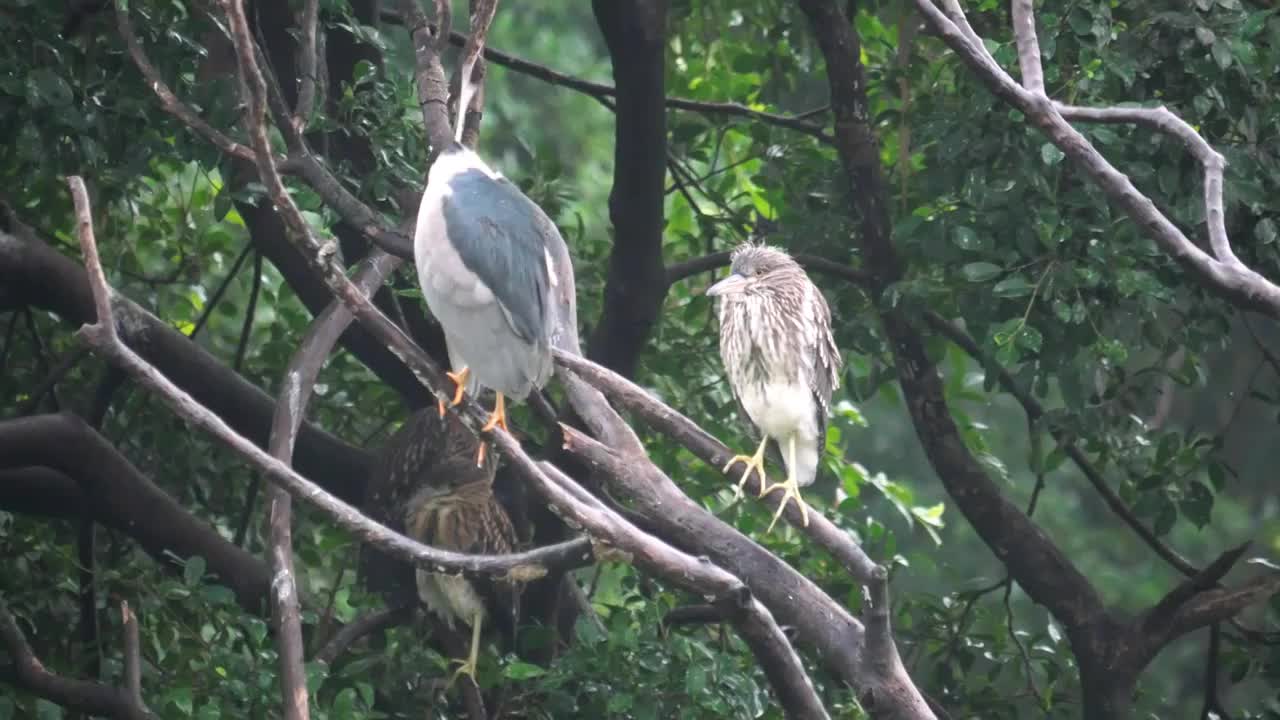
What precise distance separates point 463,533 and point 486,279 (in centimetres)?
154

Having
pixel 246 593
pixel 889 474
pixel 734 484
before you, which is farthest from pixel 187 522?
pixel 889 474

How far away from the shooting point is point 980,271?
14.0ft

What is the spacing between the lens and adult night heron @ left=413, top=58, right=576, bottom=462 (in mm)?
3754

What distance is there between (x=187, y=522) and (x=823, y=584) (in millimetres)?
1840

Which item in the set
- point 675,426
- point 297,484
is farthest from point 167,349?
point 675,426

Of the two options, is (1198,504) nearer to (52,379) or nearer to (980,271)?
(980,271)

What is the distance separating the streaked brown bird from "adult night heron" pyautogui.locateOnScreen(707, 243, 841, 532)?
0.87 metres

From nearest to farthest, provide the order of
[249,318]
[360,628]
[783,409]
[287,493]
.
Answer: [287,493] → [783,409] → [360,628] → [249,318]

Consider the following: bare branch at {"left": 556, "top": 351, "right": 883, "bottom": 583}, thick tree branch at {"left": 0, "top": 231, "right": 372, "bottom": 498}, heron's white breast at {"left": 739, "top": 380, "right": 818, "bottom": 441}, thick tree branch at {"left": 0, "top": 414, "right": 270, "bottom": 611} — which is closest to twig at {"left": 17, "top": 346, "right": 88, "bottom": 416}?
thick tree branch at {"left": 0, "top": 231, "right": 372, "bottom": 498}

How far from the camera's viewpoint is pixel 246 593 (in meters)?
4.68

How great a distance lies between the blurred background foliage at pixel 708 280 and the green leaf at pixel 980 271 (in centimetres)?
1

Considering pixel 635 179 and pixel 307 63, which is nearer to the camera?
pixel 307 63

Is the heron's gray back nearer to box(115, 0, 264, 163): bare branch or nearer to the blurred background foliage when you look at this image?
box(115, 0, 264, 163): bare branch

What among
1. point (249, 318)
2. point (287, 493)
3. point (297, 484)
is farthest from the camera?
point (249, 318)
